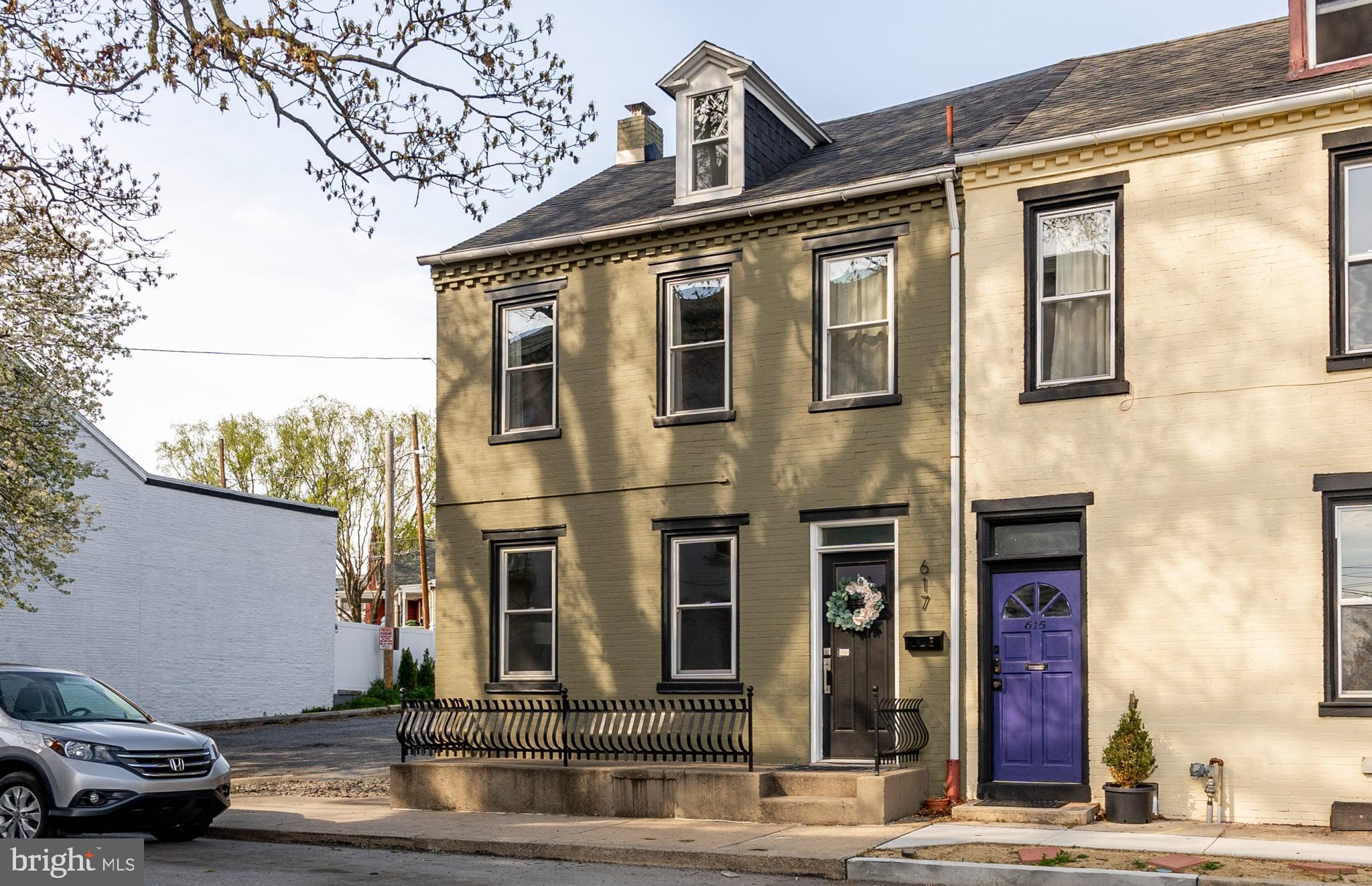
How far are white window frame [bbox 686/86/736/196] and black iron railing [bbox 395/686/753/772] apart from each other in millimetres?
6197

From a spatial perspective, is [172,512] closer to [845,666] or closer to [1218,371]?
[845,666]

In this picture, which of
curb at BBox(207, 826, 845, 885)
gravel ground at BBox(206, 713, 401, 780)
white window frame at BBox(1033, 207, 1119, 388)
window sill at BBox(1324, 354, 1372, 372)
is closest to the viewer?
curb at BBox(207, 826, 845, 885)

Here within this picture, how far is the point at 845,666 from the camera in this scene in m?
15.5

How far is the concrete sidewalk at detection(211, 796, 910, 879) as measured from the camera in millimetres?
11875

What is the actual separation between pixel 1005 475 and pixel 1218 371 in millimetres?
2303

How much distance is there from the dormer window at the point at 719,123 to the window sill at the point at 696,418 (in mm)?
2705

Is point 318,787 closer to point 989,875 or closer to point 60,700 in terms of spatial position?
point 60,700

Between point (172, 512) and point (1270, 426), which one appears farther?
point (172, 512)

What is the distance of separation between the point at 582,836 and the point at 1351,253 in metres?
8.86

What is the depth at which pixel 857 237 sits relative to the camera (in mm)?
15789

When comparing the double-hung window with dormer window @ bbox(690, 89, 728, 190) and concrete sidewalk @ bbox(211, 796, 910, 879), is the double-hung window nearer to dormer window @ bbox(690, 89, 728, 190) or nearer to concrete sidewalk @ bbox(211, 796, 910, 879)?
concrete sidewalk @ bbox(211, 796, 910, 879)

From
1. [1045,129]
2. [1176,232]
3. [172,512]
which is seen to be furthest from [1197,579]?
[172,512]

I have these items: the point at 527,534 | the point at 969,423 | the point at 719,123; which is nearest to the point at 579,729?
the point at 527,534

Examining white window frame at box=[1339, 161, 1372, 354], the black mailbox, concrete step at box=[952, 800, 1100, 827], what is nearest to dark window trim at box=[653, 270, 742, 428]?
the black mailbox
